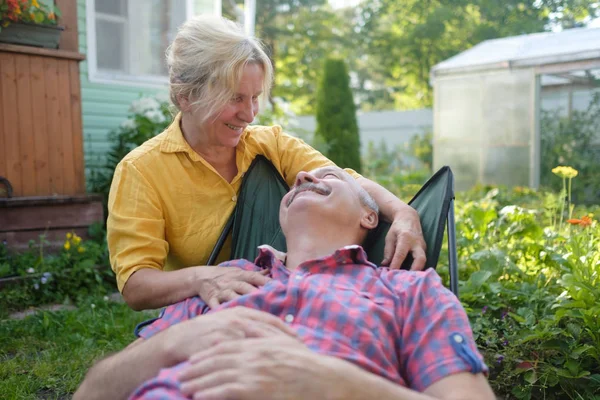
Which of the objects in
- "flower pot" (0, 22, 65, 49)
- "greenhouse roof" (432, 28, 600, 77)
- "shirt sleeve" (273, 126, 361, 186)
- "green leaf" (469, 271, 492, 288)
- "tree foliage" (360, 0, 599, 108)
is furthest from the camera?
"tree foliage" (360, 0, 599, 108)

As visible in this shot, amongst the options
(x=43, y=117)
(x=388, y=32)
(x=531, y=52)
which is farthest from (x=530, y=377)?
(x=388, y=32)

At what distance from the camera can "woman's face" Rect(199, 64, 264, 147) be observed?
2.45 m

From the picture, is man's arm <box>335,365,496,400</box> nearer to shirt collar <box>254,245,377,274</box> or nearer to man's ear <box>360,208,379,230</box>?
shirt collar <box>254,245,377,274</box>

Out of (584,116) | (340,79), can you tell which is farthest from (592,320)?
(340,79)

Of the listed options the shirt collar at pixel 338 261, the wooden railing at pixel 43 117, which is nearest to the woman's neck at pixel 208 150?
the shirt collar at pixel 338 261

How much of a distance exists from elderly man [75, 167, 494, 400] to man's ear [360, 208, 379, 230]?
0.27 metres

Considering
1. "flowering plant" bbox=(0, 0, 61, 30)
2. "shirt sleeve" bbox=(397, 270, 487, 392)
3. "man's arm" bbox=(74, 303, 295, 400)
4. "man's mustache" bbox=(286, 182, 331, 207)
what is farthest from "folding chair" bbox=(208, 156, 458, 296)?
"flowering plant" bbox=(0, 0, 61, 30)

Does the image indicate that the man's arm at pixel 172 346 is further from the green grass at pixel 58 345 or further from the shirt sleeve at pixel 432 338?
the green grass at pixel 58 345

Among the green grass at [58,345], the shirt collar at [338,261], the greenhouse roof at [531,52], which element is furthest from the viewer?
the greenhouse roof at [531,52]

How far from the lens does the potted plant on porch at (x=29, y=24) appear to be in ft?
16.2

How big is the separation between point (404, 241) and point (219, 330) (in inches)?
34.1

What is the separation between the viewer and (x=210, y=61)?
2.43 meters

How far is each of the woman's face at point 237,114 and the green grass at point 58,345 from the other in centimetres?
141

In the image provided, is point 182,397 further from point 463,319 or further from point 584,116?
point 584,116
